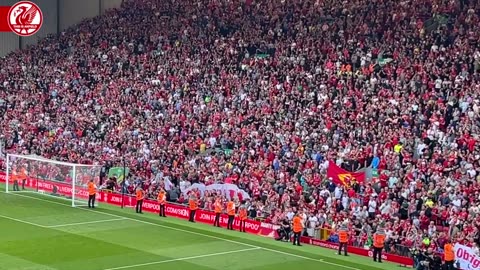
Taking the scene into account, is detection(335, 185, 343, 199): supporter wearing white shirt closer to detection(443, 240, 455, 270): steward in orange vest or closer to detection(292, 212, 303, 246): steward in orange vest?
detection(292, 212, 303, 246): steward in orange vest

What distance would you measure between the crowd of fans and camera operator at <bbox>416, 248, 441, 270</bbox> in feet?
1.95

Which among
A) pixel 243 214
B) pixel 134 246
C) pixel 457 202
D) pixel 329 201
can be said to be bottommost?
pixel 134 246

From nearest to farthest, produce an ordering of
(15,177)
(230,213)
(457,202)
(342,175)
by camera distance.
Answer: (457,202) → (342,175) → (230,213) → (15,177)

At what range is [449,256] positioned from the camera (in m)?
29.2

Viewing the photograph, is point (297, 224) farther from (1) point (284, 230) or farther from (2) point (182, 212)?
(2) point (182, 212)

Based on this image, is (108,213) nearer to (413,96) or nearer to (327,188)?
(327,188)

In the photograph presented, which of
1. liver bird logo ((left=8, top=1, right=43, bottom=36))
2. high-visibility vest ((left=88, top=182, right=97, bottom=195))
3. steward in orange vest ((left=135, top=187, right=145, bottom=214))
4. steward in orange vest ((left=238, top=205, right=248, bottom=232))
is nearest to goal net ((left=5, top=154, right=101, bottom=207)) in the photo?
high-visibility vest ((left=88, top=182, right=97, bottom=195))

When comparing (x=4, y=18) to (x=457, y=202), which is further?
(x=4, y=18)

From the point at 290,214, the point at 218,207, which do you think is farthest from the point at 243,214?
the point at 290,214

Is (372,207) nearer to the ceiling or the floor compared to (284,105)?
nearer to the floor

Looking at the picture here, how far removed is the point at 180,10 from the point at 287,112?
16.6 m

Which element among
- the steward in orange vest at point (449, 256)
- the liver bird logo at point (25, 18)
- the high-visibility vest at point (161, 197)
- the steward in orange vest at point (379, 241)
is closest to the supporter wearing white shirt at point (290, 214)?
the steward in orange vest at point (379, 241)

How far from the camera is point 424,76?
3859cm

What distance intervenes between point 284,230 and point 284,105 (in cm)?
951
